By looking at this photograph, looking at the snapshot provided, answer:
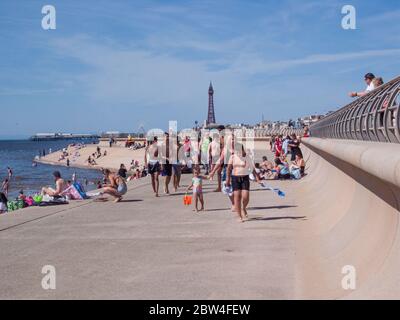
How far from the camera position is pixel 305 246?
25.6ft

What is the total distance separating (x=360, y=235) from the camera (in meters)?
6.34

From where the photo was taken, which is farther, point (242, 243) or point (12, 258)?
point (242, 243)

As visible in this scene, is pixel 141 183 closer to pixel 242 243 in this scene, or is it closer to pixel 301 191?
pixel 301 191

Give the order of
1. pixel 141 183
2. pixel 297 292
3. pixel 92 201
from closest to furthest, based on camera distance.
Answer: pixel 297 292
pixel 92 201
pixel 141 183

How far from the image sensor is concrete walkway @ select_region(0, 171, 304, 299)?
600 cm

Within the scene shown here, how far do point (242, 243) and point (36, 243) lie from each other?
3222 mm

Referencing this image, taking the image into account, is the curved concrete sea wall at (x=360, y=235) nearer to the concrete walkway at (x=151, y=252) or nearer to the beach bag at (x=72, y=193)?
the concrete walkway at (x=151, y=252)

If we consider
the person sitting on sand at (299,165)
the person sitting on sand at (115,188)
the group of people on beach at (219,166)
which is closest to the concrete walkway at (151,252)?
the group of people on beach at (219,166)

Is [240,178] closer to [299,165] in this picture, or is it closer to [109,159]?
[299,165]

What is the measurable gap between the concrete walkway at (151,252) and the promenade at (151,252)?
1cm

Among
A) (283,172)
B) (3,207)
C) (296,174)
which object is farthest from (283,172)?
(3,207)

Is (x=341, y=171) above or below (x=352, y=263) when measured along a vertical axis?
above
